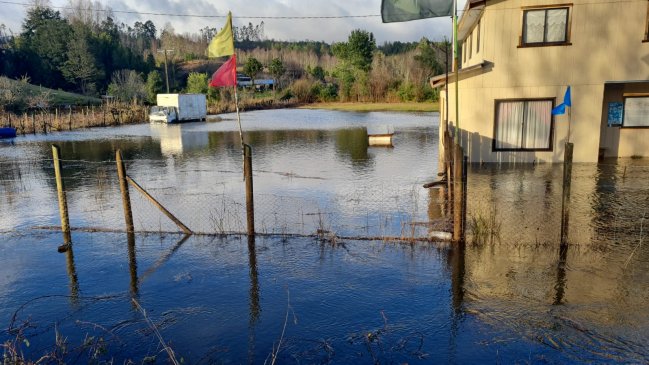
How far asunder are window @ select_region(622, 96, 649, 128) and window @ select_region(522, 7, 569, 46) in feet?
13.1

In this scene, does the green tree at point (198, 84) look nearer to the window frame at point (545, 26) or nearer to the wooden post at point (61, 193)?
the window frame at point (545, 26)

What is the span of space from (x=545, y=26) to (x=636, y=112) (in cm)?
511

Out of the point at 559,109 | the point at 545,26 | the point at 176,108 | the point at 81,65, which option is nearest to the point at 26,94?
the point at 81,65

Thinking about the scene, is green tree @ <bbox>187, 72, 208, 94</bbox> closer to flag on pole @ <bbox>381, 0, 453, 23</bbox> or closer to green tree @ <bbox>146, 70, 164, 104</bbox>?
green tree @ <bbox>146, 70, 164, 104</bbox>

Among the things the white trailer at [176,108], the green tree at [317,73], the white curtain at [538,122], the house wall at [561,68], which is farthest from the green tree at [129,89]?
the white curtain at [538,122]

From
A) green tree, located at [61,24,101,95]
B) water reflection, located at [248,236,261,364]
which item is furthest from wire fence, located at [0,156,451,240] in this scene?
green tree, located at [61,24,101,95]

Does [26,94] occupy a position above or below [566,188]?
above

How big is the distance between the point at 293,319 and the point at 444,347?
6.63 ft

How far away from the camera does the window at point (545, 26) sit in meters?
16.6

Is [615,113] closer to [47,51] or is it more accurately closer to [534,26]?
[534,26]

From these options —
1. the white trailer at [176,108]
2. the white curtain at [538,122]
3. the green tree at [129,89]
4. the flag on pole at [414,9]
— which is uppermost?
the green tree at [129,89]

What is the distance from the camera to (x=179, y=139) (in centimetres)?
3073

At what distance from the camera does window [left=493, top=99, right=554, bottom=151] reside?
682 inches

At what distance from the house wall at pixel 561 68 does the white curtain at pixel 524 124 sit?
27 centimetres
